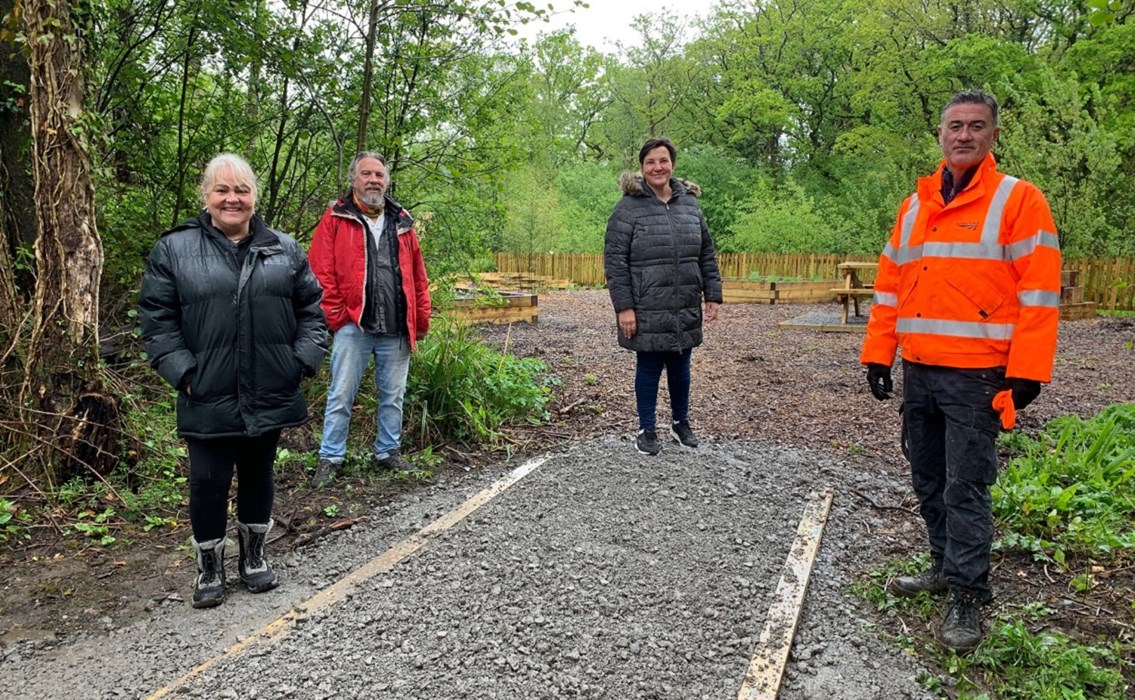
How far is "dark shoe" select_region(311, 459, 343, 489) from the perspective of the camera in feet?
14.4

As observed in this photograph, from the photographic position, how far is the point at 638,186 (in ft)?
15.8

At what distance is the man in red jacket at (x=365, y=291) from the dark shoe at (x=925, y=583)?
120 inches

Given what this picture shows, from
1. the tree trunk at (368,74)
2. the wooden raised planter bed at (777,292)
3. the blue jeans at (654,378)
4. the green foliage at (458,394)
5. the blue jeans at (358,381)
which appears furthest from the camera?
the wooden raised planter bed at (777,292)

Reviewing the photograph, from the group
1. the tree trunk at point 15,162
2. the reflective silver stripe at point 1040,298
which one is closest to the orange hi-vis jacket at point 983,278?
the reflective silver stripe at point 1040,298

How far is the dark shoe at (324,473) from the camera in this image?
439 centimetres

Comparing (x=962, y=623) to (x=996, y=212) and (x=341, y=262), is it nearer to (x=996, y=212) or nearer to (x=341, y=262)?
(x=996, y=212)

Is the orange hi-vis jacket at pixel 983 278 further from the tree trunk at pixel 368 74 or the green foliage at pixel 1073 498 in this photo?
the tree trunk at pixel 368 74

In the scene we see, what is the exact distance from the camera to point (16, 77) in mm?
4504

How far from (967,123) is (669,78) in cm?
3689

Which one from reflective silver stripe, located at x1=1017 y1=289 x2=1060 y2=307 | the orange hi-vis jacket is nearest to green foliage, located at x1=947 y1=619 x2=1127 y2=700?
the orange hi-vis jacket

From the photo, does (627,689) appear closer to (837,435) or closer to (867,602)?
(867,602)

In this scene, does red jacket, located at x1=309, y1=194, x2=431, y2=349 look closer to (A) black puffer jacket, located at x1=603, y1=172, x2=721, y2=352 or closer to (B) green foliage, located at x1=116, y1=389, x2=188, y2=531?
(B) green foliage, located at x1=116, y1=389, x2=188, y2=531

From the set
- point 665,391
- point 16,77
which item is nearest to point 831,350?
point 665,391

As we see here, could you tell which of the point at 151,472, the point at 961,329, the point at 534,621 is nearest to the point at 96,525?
the point at 151,472
